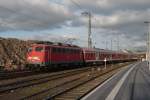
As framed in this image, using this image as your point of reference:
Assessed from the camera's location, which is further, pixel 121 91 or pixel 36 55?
pixel 36 55

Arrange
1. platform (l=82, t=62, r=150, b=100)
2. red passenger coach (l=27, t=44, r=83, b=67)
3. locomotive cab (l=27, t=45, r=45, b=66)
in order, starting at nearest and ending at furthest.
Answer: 1. platform (l=82, t=62, r=150, b=100)
2. locomotive cab (l=27, t=45, r=45, b=66)
3. red passenger coach (l=27, t=44, r=83, b=67)

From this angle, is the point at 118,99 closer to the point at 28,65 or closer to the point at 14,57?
the point at 28,65

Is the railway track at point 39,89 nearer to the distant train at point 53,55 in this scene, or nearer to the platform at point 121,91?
the platform at point 121,91

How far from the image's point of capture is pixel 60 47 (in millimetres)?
45781

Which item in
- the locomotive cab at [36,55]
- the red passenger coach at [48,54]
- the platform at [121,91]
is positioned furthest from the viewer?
the red passenger coach at [48,54]

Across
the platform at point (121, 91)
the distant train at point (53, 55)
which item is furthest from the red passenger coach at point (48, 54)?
the platform at point (121, 91)

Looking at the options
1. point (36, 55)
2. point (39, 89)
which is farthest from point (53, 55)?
point (39, 89)

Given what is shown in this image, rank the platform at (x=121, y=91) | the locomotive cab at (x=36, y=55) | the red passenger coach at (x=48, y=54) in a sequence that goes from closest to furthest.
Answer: the platform at (x=121, y=91)
the locomotive cab at (x=36, y=55)
the red passenger coach at (x=48, y=54)

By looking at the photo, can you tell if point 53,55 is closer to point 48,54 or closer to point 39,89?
point 48,54

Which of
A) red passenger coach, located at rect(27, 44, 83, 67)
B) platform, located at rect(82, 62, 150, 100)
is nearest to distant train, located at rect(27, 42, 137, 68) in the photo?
red passenger coach, located at rect(27, 44, 83, 67)

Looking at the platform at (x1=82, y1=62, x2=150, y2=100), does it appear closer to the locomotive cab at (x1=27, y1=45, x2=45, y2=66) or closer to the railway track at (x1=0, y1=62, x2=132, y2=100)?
the railway track at (x1=0, y1=62, x2=132, y2=100)

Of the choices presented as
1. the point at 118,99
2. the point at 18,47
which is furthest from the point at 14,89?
the point at 18,47

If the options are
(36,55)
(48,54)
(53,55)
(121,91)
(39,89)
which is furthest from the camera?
(53,55)

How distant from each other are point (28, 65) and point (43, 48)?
9.37ft
